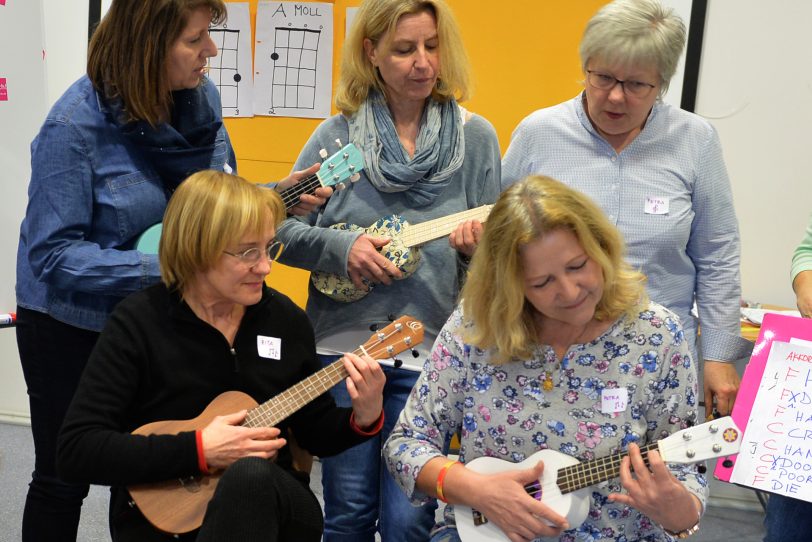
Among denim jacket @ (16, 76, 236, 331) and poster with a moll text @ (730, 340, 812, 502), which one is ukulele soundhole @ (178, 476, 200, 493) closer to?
denim jacket @ (16, 76, 236, 331)

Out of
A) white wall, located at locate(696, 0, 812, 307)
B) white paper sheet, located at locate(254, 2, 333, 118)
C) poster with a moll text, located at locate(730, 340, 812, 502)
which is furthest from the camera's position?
white paper sheet, located at locate(254, 2, 333, 118)

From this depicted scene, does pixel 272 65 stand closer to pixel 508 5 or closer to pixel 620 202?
pixel 508 5

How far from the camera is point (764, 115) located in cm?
345

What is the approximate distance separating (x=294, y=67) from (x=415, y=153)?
1.69 meters

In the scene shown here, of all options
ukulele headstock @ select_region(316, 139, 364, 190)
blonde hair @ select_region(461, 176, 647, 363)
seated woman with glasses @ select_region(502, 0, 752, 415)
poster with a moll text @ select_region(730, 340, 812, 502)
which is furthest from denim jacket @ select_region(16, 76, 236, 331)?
poster with a moll text @ select_region(730, 340, 812, 502)

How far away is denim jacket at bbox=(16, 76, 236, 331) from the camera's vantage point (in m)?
2.13

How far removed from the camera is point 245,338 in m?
2.07

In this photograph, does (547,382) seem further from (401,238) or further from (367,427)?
(401,238)

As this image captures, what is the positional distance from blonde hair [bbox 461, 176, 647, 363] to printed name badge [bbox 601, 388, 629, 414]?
153 mm

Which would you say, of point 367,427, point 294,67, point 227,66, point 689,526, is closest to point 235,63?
point 227,66

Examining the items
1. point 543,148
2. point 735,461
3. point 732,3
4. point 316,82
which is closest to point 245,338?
point 543,148

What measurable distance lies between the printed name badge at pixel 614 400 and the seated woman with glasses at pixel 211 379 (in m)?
0.48

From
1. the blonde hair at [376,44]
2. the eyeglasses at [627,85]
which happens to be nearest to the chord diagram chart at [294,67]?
the blonde hair at [376,44]

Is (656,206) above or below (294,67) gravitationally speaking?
below
